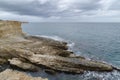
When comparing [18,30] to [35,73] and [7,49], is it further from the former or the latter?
[35,73]

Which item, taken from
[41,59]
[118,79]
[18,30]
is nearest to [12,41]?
[41,59]

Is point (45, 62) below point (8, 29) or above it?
below

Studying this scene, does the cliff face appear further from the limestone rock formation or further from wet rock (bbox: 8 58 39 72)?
wet rock (bbox: 8 58 39 72)

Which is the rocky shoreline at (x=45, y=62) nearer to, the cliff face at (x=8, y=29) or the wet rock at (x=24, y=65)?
the wet rock at (x=24, y=65)

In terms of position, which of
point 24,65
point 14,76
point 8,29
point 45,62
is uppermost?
point 8,29

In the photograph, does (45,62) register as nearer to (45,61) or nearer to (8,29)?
(45,61)

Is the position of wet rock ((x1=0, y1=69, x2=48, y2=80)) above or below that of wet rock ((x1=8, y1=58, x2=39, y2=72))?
above

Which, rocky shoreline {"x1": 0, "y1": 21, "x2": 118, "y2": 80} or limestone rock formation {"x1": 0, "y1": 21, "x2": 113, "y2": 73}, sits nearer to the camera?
rocky shoreline {"x1": 0, "y1": 21, "x2": 118, "y2": 80}

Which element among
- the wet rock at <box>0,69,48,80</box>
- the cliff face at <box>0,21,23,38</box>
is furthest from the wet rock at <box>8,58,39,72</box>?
the cliff face at <box>0,21,23,38</box>

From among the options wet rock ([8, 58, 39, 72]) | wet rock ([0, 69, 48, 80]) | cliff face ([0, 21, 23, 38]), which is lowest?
wet rock ([8, 58, 39, 72])

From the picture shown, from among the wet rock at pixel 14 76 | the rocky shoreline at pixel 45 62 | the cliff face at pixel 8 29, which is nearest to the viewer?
the wet rock at pixel 14 76

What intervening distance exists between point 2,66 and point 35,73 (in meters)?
6.96

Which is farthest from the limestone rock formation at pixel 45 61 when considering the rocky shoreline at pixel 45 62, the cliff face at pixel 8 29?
the cliff face at pixel 8 29

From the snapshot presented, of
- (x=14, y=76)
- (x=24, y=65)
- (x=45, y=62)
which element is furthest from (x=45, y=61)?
(x=14, y=76)
